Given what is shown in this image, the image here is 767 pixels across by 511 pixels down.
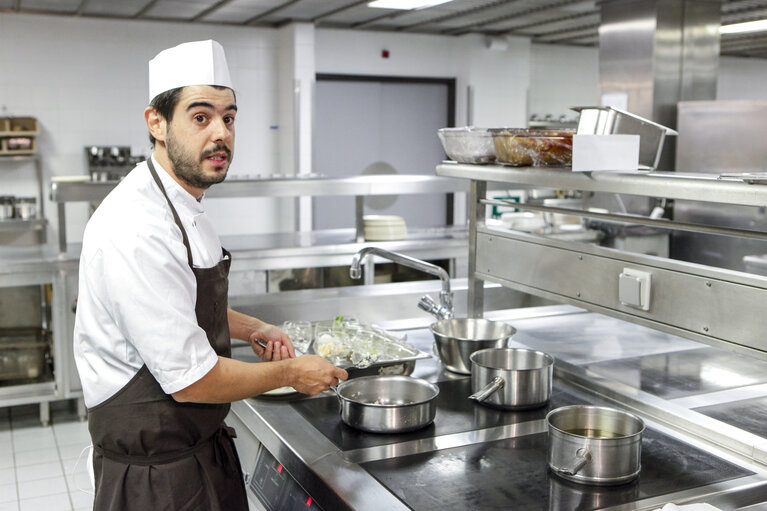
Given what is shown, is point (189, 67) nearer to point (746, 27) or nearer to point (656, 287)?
point (656, 287)

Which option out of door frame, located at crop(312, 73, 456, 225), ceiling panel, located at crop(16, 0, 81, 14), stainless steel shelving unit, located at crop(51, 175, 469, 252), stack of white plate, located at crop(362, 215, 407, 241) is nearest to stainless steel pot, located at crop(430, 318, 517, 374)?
stainless steel shelving unit, located at crop(51, 175, 469, 252)

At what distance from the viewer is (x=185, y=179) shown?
66.5 inches

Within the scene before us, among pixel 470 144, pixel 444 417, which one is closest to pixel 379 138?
pixel 470 144

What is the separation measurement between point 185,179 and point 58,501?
2.50 meters

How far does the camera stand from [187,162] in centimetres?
166

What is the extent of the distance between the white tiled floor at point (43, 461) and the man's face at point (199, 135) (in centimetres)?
208

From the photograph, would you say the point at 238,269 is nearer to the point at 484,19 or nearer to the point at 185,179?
the point at 185,179

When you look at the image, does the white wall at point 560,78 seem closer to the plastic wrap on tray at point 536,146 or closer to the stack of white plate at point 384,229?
the stack of white plate at point 384,229

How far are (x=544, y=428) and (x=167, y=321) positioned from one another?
93cm

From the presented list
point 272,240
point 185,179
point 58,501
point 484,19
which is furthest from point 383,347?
point 484,19

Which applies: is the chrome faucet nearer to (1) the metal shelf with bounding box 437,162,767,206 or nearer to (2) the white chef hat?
(1) the metal shelf with bounding box 437,162,767,206

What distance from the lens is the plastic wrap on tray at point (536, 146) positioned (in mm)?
2012

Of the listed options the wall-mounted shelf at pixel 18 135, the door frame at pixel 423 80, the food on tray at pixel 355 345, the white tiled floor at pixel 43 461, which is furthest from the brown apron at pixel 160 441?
the door frame at pixel 423 80

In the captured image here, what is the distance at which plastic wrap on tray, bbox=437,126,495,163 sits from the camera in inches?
88.4
